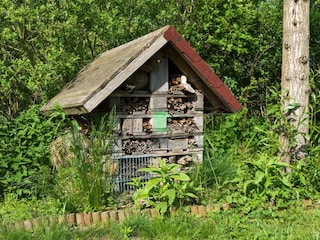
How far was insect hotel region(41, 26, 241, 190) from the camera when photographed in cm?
631

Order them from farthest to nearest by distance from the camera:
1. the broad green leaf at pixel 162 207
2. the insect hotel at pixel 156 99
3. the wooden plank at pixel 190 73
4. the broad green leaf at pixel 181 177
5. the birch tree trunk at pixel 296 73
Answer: the wooden plank at pixel 190 73
the birch tree trunk at pixel 296 73
the insect hotel at pixel 156 99
the broad green leaf at pixel 181 177
the broad green leaf at pixel 162 207

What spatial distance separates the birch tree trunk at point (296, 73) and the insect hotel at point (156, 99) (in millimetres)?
927

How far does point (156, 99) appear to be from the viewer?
6.73 metres

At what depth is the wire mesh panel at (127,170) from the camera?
6.42m

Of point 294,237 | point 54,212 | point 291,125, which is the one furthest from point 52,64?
point 294,237

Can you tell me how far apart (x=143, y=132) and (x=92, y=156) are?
1.07 meters

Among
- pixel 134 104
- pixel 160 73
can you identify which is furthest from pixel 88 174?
pixel 160 73

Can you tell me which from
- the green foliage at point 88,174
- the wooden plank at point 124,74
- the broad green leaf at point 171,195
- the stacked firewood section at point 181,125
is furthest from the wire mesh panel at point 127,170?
the broad green leaf at point 171,195

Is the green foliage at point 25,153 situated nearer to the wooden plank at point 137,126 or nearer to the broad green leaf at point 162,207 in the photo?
the wooden plank at point 137,126

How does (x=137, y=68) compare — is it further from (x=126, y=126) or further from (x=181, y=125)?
(x=181, y=125)

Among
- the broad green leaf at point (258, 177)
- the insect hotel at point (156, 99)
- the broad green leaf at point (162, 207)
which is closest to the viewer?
the broad green leaf at point (162, 207)

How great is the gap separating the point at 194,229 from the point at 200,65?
8.91 ft

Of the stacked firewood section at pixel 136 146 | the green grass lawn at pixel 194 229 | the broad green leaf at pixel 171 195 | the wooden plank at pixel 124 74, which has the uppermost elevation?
the wooden plank at pixel 124 74

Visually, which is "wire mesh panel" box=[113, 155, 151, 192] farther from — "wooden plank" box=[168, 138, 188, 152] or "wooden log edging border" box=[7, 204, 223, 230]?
"wooden log edging border" box=[7, 204, 223, 230]
